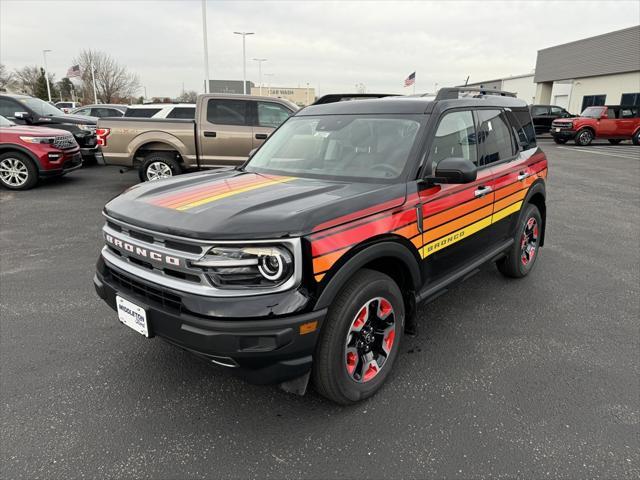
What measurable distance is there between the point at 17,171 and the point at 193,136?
376 centimetres

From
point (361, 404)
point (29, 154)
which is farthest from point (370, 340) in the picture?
point (29, 154)

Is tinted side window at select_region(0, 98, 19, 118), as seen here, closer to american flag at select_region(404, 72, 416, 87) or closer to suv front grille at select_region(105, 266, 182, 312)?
suv front grille at select_region(105, 266, 182, 312)

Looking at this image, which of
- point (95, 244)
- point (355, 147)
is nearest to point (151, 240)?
point (355, 147)

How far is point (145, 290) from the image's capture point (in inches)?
95.2

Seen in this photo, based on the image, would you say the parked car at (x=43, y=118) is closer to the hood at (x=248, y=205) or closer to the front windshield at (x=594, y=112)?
the hood at (x=248, y=205)

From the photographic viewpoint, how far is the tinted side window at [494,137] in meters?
3.71

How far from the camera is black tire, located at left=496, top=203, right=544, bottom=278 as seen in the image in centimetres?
438

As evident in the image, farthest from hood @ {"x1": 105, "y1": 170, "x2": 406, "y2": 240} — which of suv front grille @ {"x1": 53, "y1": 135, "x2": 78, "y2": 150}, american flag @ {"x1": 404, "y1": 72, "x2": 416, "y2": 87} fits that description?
american flag @ {"x1": 404, "y1": 72, "x2": 416, "y2": 87}

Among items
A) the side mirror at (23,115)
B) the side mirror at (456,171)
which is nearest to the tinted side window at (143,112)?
the side mirror at (23,115)

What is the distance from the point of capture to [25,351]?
318 cm

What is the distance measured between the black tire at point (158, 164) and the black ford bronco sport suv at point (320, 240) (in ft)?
17.4

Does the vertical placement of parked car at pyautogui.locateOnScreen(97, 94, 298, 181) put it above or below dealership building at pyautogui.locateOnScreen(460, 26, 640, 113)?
below

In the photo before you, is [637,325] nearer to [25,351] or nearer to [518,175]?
[518,175]

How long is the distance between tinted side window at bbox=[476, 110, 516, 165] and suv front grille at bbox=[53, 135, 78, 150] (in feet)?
28.1
